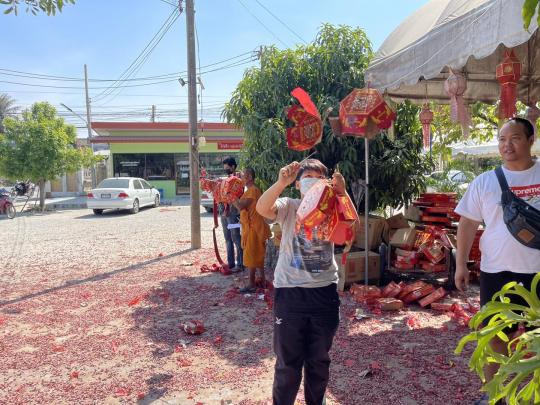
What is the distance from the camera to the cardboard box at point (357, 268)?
5.57 metres

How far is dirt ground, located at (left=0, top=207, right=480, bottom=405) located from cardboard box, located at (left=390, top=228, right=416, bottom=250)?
3.37 feet

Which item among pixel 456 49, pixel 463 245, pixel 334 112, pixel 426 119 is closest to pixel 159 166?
pixel 334 112

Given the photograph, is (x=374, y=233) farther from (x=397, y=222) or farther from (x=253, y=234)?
(x=253, y=234)

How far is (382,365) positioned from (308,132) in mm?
2441

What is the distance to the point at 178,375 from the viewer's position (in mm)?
3520

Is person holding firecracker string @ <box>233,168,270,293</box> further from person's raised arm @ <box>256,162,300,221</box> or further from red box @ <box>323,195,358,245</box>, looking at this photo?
red box @ <box>323,195,358,245</box>

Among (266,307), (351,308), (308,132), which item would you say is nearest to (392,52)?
(308,132)

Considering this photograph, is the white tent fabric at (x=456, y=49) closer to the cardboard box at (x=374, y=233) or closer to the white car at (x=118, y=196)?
the cardboard box at (x=374, y=233)

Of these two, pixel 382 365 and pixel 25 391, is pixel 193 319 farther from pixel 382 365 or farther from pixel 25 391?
pixel 382 365

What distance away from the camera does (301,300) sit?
97.4 inches

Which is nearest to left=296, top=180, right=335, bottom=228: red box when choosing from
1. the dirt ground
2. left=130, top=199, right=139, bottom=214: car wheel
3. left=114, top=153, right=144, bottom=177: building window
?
the dirt ground

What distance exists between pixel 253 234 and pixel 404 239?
78.2 inches

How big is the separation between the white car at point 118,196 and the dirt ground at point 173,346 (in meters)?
8.59

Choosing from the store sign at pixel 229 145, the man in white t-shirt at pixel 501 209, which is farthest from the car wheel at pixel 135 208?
the man in white t-shirt at pixel 501 209
